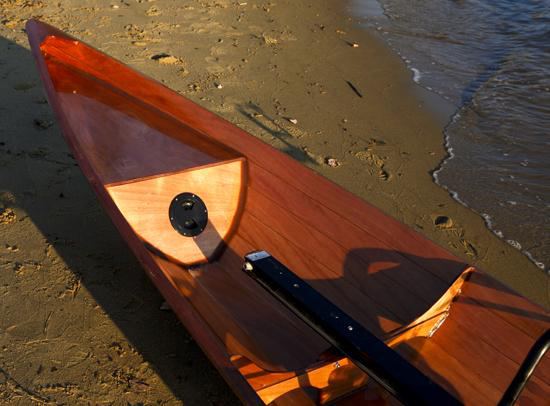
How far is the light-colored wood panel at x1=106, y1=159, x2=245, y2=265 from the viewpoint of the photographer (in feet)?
11.2

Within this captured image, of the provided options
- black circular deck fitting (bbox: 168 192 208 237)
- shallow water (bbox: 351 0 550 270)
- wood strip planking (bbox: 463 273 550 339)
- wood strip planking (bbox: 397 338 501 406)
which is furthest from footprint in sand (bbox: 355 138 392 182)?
wood strip planking (bbox: 397 338 501 406)

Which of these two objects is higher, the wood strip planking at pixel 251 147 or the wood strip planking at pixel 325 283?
the wood strip planking at pixel 251 147

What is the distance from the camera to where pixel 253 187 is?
364 centimetres

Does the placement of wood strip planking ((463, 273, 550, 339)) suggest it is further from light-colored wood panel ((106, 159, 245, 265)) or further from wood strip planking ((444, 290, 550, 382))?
light-colored wood panel ((106, 159, 245, 265))

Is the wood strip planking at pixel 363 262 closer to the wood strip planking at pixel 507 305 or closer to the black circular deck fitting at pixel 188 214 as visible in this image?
the wood strip planking at pixel 507 305

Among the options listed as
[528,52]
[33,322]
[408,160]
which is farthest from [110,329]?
[528,52]

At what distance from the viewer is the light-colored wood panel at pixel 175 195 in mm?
3412

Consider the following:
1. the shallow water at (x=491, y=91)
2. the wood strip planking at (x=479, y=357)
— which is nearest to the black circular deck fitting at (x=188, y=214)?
the wood strip planking at (x=479, y=357)

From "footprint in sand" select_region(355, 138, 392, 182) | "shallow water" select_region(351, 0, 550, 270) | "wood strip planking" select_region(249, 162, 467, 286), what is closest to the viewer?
"wood strip planking" select_region(249, 162, 467, 286)

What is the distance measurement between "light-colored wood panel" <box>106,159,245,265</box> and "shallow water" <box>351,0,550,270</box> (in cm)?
248

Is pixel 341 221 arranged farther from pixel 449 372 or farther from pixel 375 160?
pixel 375 160

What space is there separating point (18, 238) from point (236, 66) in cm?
403

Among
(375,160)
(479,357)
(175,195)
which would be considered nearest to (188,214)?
(175,195)

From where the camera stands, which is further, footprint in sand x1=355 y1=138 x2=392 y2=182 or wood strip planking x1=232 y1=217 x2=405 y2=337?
footprint in sand x1=355 y1=138 x2=392 y2=182
